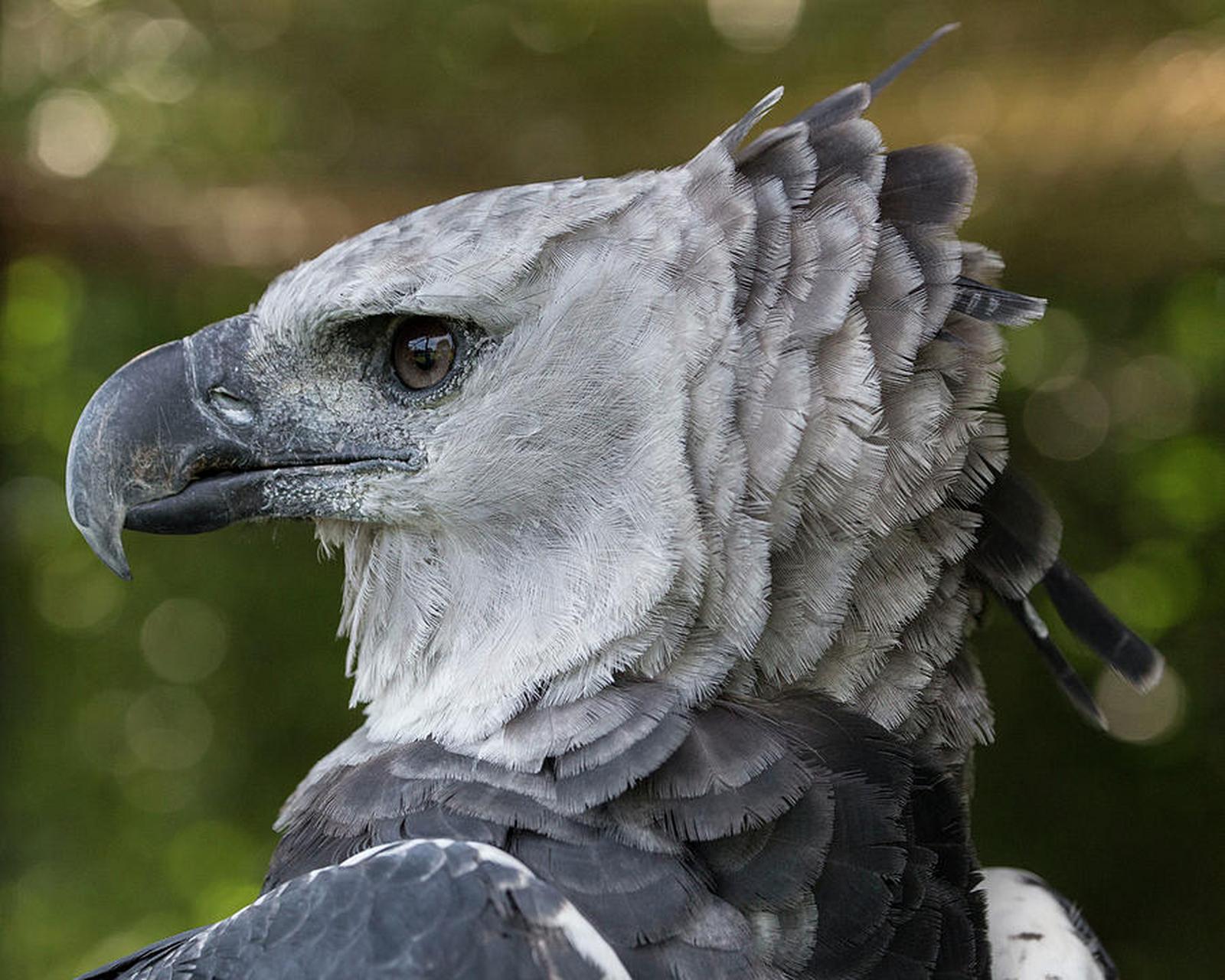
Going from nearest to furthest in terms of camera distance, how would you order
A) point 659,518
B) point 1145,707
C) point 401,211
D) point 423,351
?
point 659,518 → point 423,351 → point 401,211 → point 1145,707

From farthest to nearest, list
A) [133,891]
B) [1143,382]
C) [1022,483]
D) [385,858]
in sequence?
[133,891] → [1143,382] → [1022,483] → [385,858]

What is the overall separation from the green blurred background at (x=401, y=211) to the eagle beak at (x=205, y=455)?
1128mm

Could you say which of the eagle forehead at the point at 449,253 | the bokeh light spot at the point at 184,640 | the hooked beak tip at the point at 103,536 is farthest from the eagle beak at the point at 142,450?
the bokeh light spot at the point at 184,640

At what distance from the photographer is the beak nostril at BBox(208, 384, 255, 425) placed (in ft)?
4.53

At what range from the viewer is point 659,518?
48.2 inches

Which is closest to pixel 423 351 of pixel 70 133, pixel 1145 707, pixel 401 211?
pixel 401 211

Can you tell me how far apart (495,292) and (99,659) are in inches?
128

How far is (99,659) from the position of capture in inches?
160

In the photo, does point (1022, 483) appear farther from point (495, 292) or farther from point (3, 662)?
point (3, 662)

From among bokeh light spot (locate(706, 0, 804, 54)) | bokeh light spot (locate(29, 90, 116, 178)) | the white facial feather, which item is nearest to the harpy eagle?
the white facial feather

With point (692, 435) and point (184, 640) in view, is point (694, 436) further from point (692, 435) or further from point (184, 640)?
point (184, 640)

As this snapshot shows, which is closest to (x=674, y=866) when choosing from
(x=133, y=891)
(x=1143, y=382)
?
(x=1143, y=382)

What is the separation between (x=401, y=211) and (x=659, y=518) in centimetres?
200

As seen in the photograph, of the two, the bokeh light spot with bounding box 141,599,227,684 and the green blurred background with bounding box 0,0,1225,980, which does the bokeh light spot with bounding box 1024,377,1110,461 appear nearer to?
the green blurred background with bounding box 0,0,1225,980
